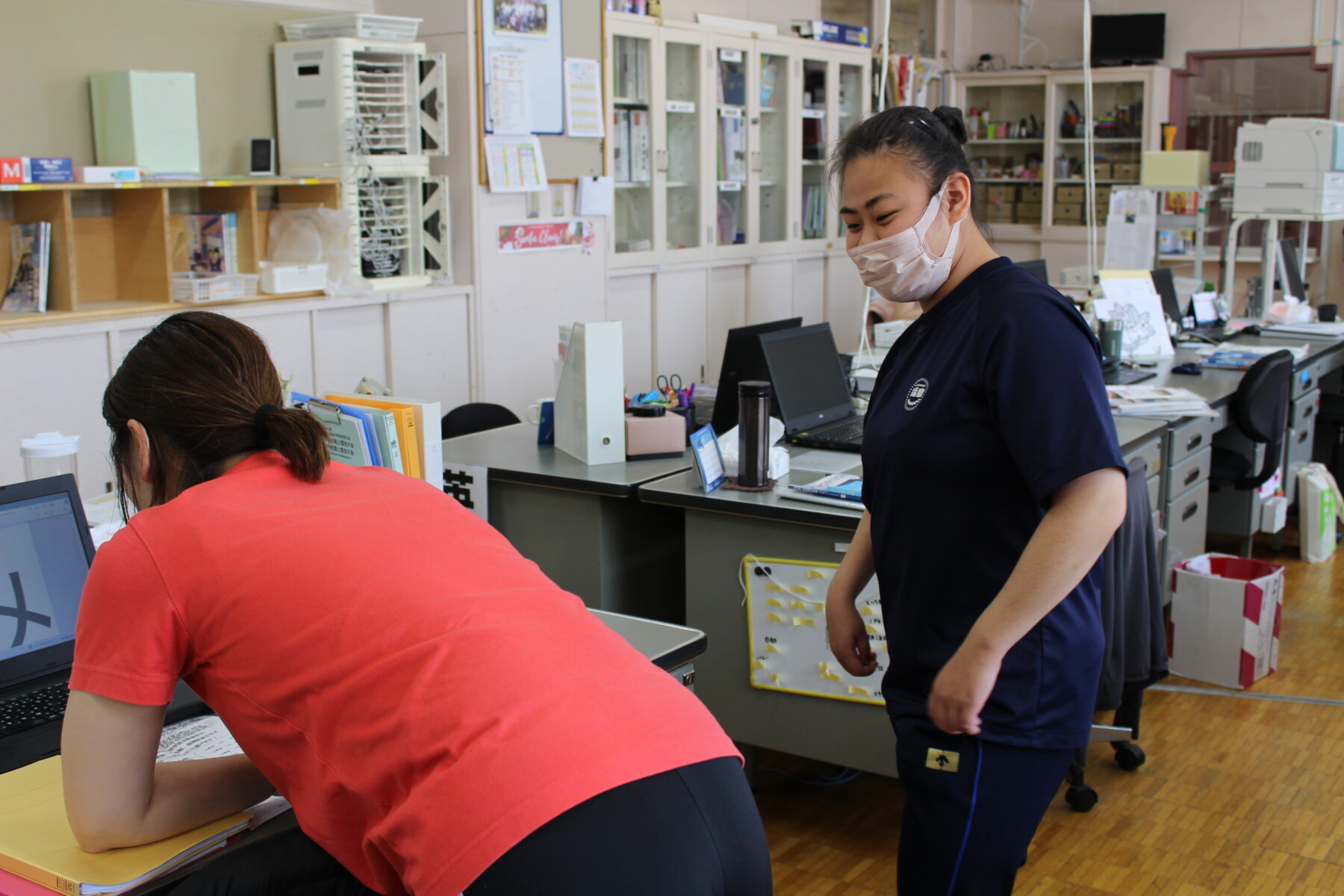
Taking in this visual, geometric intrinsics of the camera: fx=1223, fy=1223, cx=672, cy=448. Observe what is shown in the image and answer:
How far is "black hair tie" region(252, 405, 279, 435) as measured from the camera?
4.32 feet

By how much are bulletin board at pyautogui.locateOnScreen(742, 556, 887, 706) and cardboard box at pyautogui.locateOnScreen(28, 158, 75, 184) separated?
234 centimetres

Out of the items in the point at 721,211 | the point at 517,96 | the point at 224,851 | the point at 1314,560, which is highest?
the point at 517,96

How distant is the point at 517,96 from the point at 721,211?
6.55ft

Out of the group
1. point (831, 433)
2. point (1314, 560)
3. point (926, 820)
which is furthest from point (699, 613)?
point (1314, 560)

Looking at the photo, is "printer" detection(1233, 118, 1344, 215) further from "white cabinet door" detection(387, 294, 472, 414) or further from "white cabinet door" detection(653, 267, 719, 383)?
"white cabinet door" detection(387, 294, 472, 414)

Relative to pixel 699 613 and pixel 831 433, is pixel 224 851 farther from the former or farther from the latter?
pixel 831 433

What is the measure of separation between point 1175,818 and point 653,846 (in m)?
2.15

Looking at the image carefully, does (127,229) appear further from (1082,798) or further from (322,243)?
(1082,798)

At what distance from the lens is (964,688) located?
141cm

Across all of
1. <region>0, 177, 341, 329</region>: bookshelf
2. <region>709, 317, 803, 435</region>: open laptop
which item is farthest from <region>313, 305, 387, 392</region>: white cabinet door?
<region>709, 317, 803, 435</region>: open laptop

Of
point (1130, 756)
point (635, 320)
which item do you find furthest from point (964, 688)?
point (635, 320)

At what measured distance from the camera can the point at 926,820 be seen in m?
1.50

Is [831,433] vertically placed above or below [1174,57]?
below

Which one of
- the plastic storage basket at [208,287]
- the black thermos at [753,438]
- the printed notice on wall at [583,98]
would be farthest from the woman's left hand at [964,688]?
the printed notice on wall at [583,98]
